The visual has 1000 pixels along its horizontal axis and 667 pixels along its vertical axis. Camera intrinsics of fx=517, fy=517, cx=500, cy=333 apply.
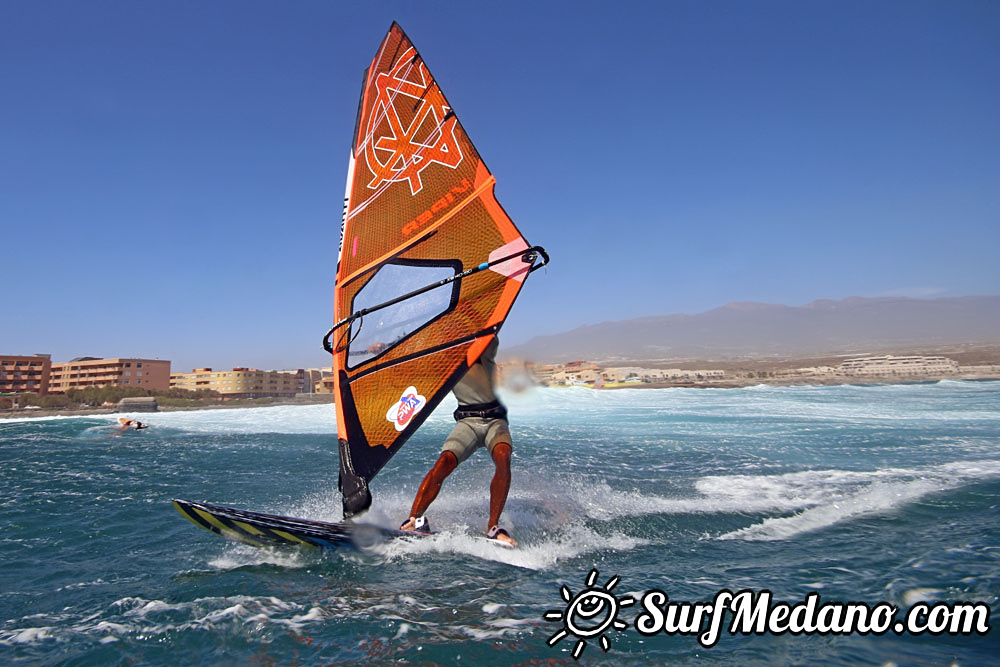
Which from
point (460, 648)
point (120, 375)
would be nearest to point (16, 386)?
point (120, 375)

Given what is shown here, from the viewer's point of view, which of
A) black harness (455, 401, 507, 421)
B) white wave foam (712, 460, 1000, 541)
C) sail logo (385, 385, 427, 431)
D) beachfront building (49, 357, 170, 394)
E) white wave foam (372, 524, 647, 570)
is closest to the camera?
white wave foam (372, 524, 647, 570)

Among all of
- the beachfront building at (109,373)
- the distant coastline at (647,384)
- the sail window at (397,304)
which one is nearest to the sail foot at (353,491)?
the sail window at (397,304)

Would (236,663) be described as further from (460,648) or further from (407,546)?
(407,546)

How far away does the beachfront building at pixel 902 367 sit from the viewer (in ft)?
192

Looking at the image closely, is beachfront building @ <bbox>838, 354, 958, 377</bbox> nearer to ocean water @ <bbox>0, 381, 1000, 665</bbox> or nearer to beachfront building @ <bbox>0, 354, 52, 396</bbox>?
ocean water @ <bbox>0, 381, 1000, 665</bbox>

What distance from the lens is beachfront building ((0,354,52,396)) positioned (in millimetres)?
67775

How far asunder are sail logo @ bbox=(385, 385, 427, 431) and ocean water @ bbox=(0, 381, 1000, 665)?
965mm

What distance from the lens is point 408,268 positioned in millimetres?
4684

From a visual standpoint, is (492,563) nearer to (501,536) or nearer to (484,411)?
(501,536)

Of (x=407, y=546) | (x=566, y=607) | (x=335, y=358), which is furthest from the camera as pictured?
(x=335, y=358)

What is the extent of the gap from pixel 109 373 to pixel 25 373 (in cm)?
1010

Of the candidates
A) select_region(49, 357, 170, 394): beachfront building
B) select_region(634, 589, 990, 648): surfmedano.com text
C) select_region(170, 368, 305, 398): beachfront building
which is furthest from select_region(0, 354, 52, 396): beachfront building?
select_region(634, 589, 990, 648): surfmedano.com text

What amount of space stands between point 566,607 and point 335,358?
111 inches

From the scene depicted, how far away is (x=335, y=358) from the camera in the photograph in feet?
15.2
